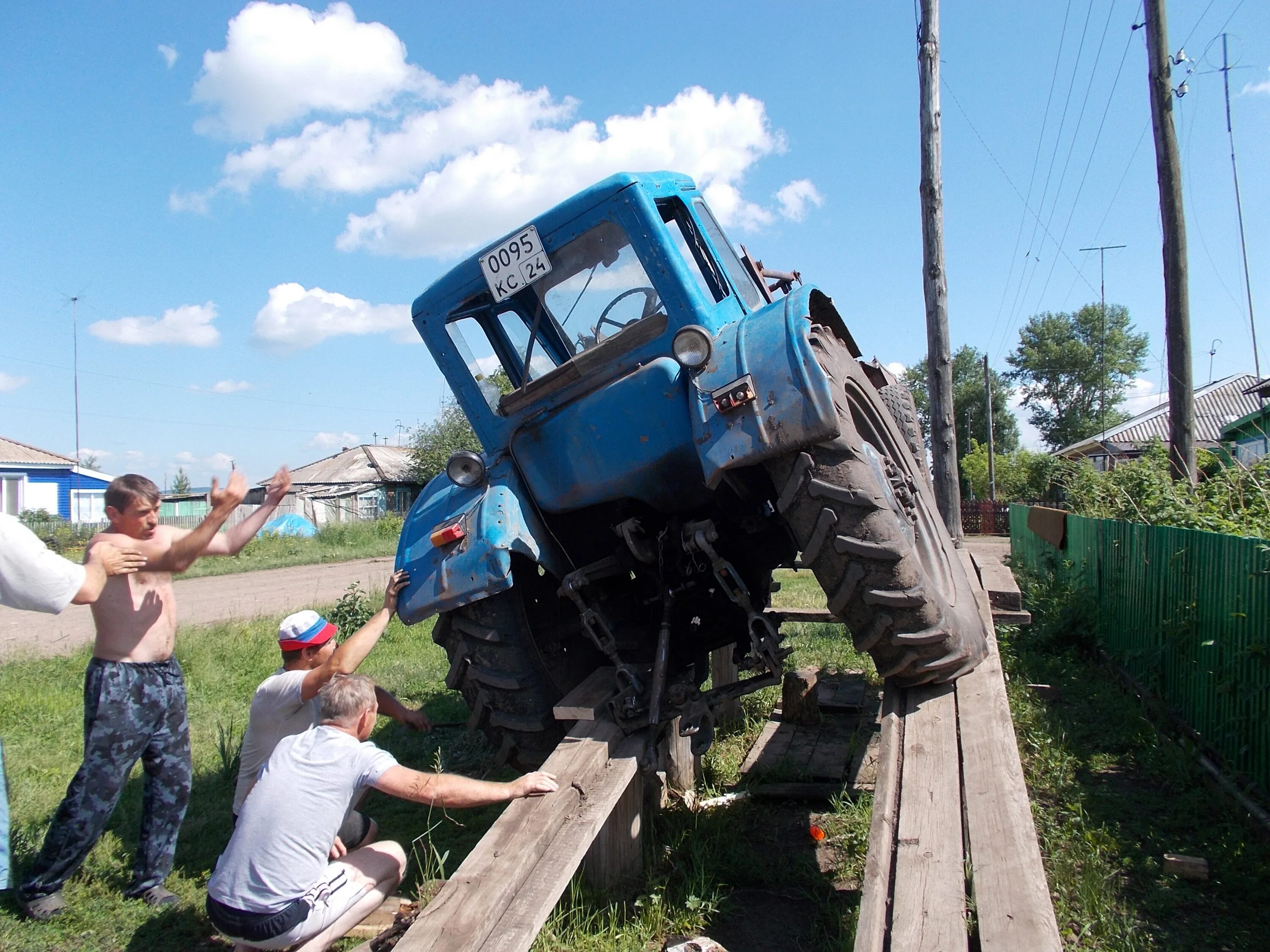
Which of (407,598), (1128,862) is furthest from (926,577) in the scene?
Result: (407,598)

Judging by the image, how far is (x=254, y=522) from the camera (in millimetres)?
3438

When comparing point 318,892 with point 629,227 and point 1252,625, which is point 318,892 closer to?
point 629,227

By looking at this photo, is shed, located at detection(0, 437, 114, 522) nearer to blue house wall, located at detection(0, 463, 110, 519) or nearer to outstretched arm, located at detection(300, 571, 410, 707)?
blue house wall, located at detection(0, 463, 110, 519)

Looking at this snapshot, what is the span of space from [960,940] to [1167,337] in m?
8.60

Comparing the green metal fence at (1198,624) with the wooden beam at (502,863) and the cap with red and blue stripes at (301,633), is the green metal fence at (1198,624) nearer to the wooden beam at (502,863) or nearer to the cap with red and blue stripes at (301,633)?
the wooden beam at (502,863)

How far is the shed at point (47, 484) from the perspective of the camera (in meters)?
28.7

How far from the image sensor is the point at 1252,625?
4109mm

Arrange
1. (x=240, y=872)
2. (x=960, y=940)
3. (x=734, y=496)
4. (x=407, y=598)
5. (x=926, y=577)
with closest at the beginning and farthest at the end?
(x=960, y=940) < (x=240, y=872) < (x=926, y=577) < (x=407, y=598) < (x=734, y=496)

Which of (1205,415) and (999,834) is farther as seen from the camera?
(1205,415)

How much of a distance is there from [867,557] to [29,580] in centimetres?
281

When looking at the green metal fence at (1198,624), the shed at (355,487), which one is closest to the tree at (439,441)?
the shed at (355,487)

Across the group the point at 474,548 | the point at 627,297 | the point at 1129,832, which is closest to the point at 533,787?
the point at 474,548

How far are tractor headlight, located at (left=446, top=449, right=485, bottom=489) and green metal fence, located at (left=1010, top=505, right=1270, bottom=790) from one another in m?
3.61

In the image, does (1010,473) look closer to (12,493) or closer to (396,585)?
(12,493)
